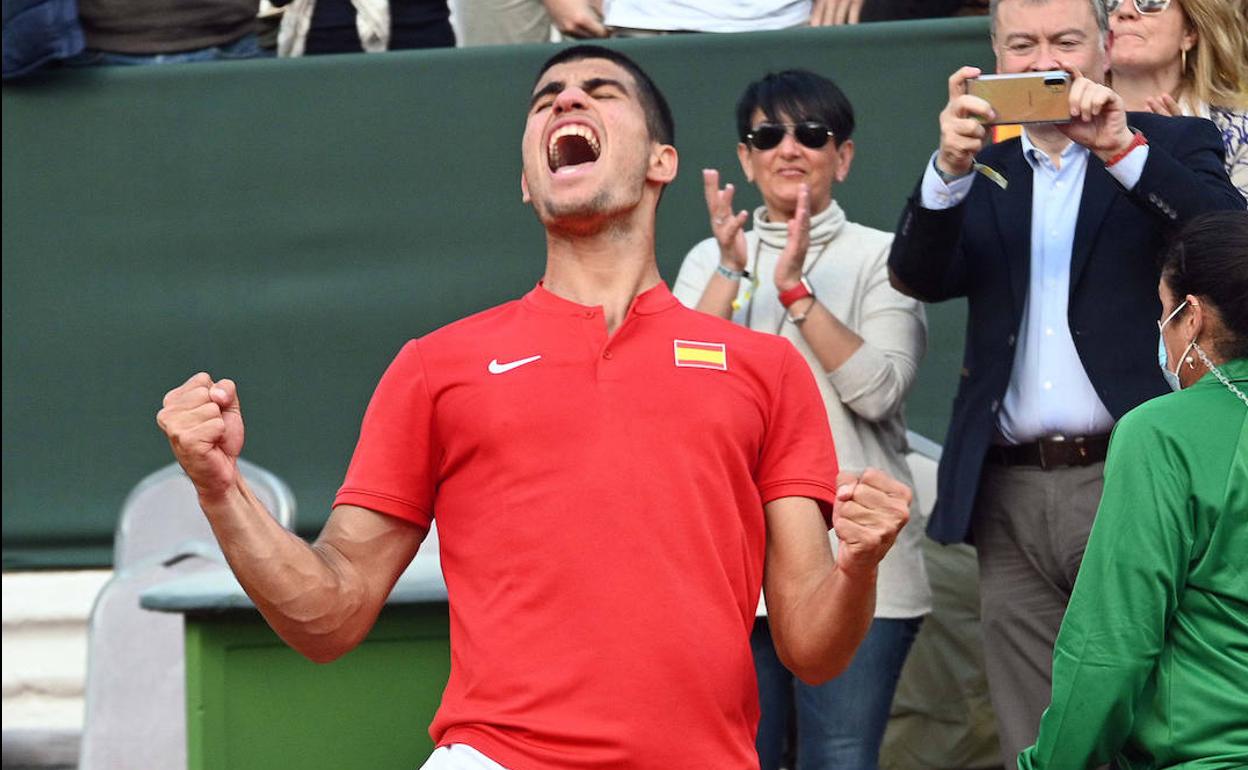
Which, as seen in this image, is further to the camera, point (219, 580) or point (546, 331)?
point (219, 580)

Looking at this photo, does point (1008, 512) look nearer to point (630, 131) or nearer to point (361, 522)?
point (630, 131)

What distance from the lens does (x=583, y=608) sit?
10.1ft

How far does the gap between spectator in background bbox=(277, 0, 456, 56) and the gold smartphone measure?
312 cm

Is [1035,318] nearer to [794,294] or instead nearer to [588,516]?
[794,294]

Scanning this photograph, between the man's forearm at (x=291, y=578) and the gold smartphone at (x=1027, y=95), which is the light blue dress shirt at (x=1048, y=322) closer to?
the gold smartphone at (x=1027, y=95)

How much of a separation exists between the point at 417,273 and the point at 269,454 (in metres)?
0.82

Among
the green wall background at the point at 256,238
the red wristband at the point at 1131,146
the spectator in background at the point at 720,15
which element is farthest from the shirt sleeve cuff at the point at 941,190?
the spectator in background at the point at 720,15

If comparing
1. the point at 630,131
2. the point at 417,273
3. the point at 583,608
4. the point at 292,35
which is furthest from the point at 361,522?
the point at 292,35

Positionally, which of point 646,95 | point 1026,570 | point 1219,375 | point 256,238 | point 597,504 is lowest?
point 1026,570

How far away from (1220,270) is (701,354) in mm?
935

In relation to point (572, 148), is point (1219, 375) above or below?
below

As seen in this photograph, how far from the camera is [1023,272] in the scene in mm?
4293

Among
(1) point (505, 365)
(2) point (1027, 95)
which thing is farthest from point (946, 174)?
(1) point (505, 365)

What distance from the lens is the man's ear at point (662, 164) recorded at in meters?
3.64
